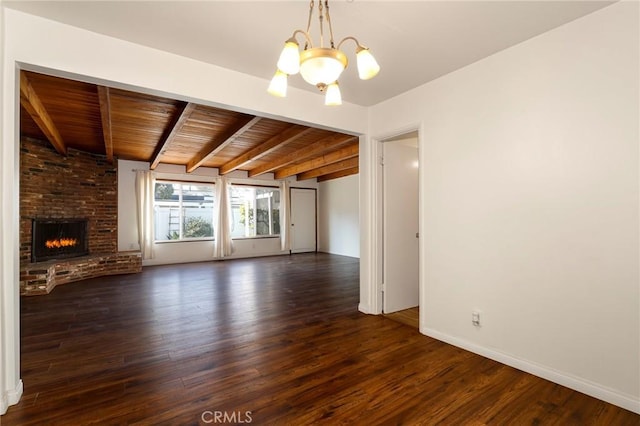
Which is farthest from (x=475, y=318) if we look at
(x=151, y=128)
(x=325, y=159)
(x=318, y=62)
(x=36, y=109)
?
(x=36, y=109)

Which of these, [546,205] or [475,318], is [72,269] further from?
[546,205]

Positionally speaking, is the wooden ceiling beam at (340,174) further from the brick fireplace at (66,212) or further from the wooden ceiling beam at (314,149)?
the brick fireplace at (66,212)

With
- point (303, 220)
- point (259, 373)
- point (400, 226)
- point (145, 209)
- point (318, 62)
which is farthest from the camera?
point (303, 220)

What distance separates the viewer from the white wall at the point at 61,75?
183cm

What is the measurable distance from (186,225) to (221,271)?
2164 millimetres

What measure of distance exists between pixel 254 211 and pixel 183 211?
200 centimetres

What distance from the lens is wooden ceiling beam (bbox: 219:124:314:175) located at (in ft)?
13.9

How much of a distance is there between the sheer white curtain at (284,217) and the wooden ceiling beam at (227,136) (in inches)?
122

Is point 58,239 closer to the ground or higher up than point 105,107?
closer to the ground

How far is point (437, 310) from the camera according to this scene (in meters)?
2.90

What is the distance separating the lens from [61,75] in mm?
2074

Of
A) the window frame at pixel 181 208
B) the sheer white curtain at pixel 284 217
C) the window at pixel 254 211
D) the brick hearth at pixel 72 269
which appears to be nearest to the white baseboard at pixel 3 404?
the brick hearth at pixel 72 269

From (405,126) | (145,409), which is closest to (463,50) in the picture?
(405,126)

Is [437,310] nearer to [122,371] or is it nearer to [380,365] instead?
[380,365]
